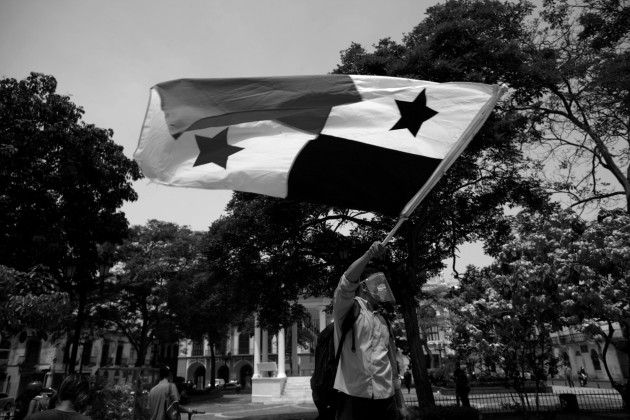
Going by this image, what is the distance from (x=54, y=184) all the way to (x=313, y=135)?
51.3 ft

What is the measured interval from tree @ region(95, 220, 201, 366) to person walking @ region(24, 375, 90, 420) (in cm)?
3115

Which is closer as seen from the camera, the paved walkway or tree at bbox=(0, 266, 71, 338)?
tree at bbox=(0, 266, 71, 338)

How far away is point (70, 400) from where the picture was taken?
12.1ft

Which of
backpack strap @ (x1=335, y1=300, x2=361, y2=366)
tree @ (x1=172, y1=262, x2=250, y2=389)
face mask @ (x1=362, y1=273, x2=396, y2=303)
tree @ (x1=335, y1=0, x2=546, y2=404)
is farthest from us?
tree @ (x1=172, y1=262, x2=250, y2=389)

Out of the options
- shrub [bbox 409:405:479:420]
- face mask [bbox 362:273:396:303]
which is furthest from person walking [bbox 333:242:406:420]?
shrub [bbox 409:405:479:420]

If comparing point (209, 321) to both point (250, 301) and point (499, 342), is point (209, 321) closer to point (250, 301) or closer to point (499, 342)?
point (250, 301)

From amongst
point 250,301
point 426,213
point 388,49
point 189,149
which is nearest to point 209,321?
point 250,301

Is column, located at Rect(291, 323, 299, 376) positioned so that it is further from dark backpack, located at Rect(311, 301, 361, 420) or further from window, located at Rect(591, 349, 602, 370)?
dark backpack, located at Rect(311, 301, 361, 420)

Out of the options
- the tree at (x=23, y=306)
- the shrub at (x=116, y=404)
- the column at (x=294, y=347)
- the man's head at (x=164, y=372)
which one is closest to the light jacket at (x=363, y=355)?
the man's head at (x=164, y=372)

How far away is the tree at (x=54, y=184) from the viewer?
16.1 meters

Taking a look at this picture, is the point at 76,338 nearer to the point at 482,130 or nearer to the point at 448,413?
the point at 448,413

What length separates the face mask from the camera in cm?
411

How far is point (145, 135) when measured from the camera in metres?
4.63

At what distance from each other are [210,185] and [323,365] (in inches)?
80.8
